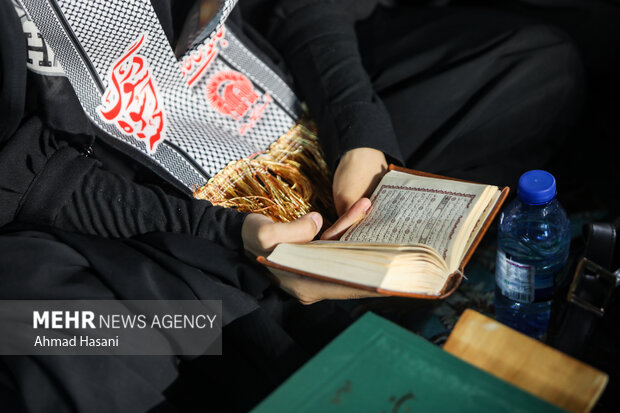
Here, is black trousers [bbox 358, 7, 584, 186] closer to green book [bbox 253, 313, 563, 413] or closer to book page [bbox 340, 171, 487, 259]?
book page [bbox 340, 171, 487, 259]

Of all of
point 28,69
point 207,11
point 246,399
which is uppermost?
point 207,11

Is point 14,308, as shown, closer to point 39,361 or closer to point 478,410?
point 39,361

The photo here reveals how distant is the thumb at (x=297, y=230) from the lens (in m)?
0.74

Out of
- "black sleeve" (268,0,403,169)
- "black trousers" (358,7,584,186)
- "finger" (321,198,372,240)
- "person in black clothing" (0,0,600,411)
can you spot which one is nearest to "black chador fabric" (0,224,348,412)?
"person in black clothing" (0,0,600,411)

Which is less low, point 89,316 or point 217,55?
point 217,55

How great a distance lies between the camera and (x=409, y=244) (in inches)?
26.2

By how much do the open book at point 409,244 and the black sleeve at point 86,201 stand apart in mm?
164

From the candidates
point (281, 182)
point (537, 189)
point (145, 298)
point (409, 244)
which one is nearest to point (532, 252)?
point (537, 189)

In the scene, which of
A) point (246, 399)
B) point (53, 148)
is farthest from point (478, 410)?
point (53, 148)

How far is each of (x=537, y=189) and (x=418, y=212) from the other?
0.16 m

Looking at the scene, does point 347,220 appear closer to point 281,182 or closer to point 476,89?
point 281,182

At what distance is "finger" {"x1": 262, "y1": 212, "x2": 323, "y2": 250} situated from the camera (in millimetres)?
737

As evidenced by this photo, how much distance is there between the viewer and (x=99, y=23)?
2.64 ft

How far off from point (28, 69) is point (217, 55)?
0.33 meters
